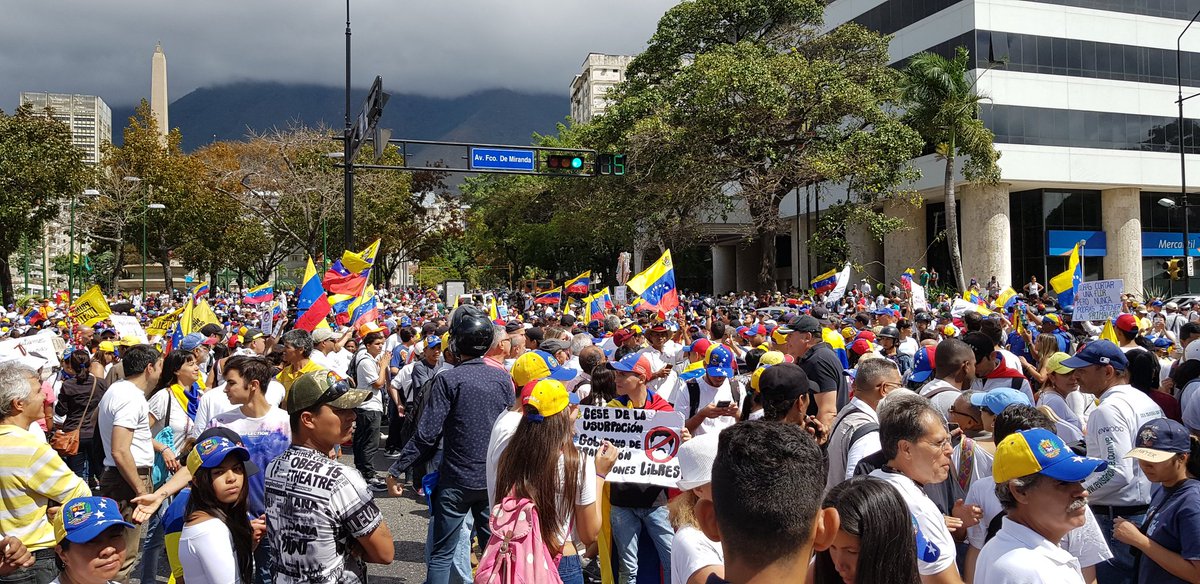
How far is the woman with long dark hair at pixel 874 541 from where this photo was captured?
8.24ft

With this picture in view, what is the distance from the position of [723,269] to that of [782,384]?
58883 mm

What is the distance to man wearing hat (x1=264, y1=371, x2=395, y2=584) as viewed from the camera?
3.49 metres

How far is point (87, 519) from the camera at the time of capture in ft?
10.6

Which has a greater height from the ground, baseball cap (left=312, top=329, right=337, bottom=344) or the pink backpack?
baseball cap (left=312, top=329, right=337, bottom=344)

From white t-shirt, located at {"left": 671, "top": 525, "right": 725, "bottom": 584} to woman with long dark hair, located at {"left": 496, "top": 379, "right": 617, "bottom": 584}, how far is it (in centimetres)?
98

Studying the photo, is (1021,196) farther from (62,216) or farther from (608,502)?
(62,216)

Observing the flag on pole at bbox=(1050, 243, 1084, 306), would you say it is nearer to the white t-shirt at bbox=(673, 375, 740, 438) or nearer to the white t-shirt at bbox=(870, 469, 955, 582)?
the white t-shirt at bbox=(673, 375, 740, 438)

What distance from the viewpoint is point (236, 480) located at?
3.57 metres

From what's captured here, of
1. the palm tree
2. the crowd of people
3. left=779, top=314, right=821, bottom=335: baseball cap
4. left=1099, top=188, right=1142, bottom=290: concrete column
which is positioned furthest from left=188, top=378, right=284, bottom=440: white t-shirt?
left=1099, top=188, right=1142, bottom=290: concrete column

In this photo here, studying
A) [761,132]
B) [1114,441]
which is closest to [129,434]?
[1114,441]

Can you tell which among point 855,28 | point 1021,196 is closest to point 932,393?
point 855,28

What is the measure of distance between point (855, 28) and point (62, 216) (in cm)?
4654

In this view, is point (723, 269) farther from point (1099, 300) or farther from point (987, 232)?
point (1099, 300)

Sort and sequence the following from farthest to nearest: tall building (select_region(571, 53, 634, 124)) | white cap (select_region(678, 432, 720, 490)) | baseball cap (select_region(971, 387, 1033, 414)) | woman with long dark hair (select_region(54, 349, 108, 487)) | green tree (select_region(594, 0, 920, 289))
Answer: tall building (select_region(571, 53, 634, 124))
green tree (select_region(594, 0, 920, 289))
woman with long dark hair (select_region(54, 349, 108, 487))
baseball cap (select_region(971, 387, 1033, 414))
white cap (select_region(678, 432, 720, 490))
